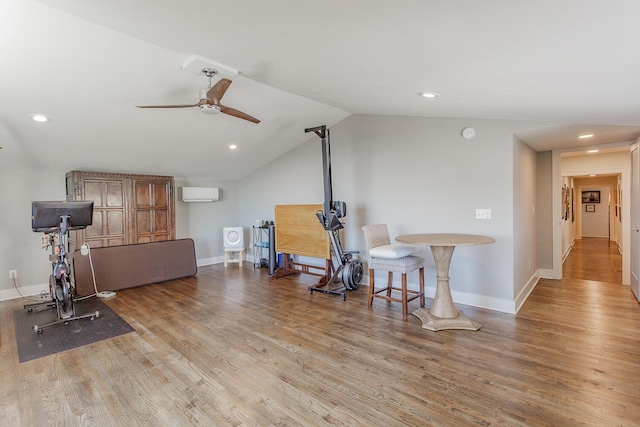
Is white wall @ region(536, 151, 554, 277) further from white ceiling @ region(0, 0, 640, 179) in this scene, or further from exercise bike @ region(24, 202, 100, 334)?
exercise bike @ region(24, 202, 100, 334)

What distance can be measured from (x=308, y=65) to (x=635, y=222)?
4405mm

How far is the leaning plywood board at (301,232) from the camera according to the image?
4.95m

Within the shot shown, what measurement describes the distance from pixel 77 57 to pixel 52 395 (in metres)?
2.58

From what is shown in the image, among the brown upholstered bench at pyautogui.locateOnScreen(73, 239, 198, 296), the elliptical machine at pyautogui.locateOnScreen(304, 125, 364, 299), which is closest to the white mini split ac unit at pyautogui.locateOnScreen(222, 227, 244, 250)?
the brown upholstered bench at pyautogui.locateOnScreen(73, 239, 198, 296)

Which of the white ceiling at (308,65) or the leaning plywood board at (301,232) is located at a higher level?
the white ceiling at (308,65)

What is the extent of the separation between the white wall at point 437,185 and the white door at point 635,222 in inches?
42.3

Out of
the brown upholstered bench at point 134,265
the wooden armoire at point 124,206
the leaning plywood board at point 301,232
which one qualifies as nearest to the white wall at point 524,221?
the leaning plywood board at point 301,232

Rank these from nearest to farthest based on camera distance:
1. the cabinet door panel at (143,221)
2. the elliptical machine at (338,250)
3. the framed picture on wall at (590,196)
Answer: the elliptical machine at (338,250) → the cabinet door panel at (143,221) → the framed picture on wall at (590,196)

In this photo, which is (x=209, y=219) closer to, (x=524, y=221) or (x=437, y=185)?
(x=437, y=185)

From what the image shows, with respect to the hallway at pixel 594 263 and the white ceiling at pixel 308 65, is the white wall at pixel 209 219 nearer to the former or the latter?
the white ceiling at pixel 308 65

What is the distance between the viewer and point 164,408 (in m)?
2.02

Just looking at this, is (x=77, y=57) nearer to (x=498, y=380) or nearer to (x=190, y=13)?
(x=190, y=13)

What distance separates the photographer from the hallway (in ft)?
16.9

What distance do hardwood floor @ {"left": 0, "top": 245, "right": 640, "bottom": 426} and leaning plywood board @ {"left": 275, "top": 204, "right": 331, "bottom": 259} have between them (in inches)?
50.5
